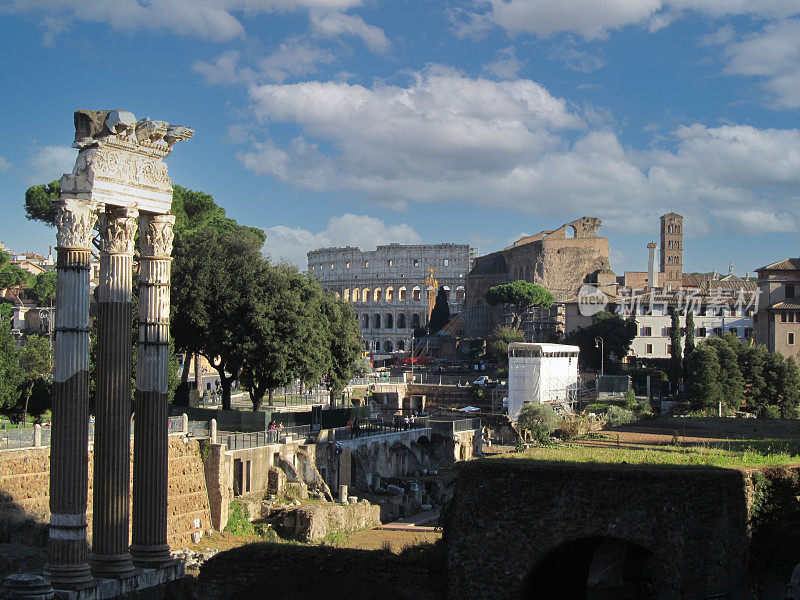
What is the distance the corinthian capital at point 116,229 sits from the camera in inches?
541

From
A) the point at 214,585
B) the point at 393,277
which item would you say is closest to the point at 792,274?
the point at 214,585

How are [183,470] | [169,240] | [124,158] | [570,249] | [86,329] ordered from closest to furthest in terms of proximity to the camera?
[86,329], [124,158], [169,240], [183,470], [570,249]

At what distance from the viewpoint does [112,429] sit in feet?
44.2

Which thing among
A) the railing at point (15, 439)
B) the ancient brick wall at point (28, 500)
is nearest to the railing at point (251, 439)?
the ancient brick wall at point (28, 500)

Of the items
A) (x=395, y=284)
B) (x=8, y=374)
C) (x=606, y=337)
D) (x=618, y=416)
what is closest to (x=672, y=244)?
(x=606, y=337)

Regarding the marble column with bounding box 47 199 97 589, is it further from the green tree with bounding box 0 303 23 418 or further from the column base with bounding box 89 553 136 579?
the green tree with bounding box 0 303 23 418

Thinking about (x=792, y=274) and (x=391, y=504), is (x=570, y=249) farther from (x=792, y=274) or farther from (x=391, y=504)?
(x=391, y=504)

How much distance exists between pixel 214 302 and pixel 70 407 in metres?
19.8

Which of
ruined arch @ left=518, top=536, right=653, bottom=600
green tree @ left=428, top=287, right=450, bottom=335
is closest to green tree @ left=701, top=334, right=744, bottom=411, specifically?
ruined arch @ left=518, top=536, right=653, bottom=600

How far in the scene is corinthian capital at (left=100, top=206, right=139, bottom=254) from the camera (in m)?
13.7

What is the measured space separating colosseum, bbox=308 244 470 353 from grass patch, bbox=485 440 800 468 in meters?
101

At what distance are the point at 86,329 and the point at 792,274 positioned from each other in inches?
2359

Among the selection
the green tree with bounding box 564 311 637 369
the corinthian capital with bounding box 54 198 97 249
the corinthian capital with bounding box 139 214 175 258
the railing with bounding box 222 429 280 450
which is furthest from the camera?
the green tree with bounding box 564 311 637 369

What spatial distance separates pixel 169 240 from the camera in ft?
48.8
